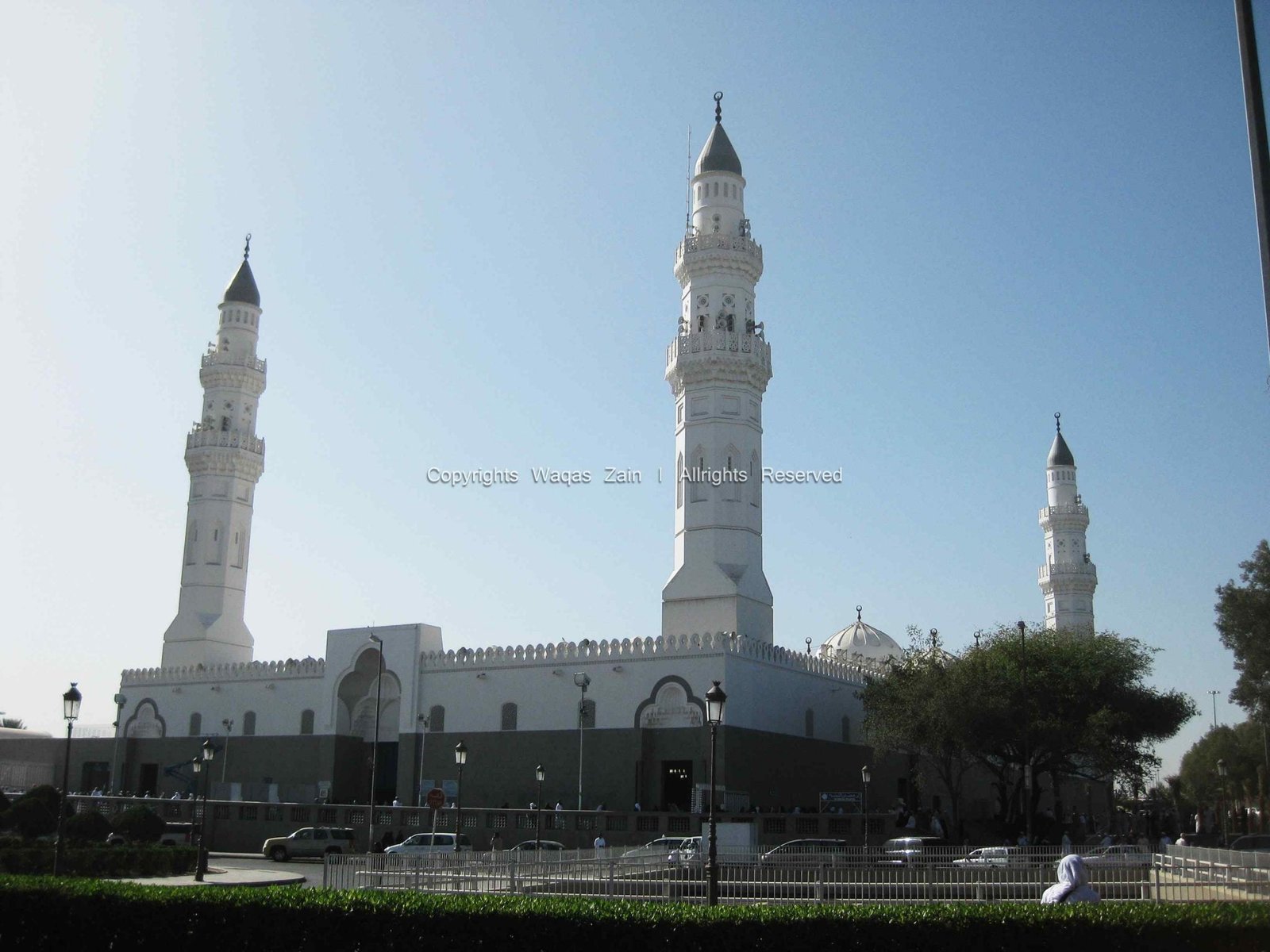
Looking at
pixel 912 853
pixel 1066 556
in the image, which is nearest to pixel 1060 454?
pixel 1066 556

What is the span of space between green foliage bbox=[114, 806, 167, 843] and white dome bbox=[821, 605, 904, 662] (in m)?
26.6

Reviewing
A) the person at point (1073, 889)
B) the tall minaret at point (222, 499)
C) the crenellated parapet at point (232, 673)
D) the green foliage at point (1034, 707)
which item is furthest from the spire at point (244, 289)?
the person at point (1073, 889)

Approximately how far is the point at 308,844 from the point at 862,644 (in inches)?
994

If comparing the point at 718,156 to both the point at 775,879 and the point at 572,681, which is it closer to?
the point at 572,681

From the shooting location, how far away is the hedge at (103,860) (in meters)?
22.9

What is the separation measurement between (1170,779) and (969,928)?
85533 mm

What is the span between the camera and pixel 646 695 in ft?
116

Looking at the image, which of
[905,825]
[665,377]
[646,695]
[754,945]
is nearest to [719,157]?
[665,377]

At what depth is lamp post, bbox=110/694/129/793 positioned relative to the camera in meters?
44.5

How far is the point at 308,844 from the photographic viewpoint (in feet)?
106

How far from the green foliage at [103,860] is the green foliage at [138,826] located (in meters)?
4.86

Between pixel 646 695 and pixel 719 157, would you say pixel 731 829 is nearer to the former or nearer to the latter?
pixel 646 695

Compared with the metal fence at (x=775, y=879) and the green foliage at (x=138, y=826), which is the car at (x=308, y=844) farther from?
the metal fence at (x=775, y=879)

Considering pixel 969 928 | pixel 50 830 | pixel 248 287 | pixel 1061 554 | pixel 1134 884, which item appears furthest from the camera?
pixel 1061 554
